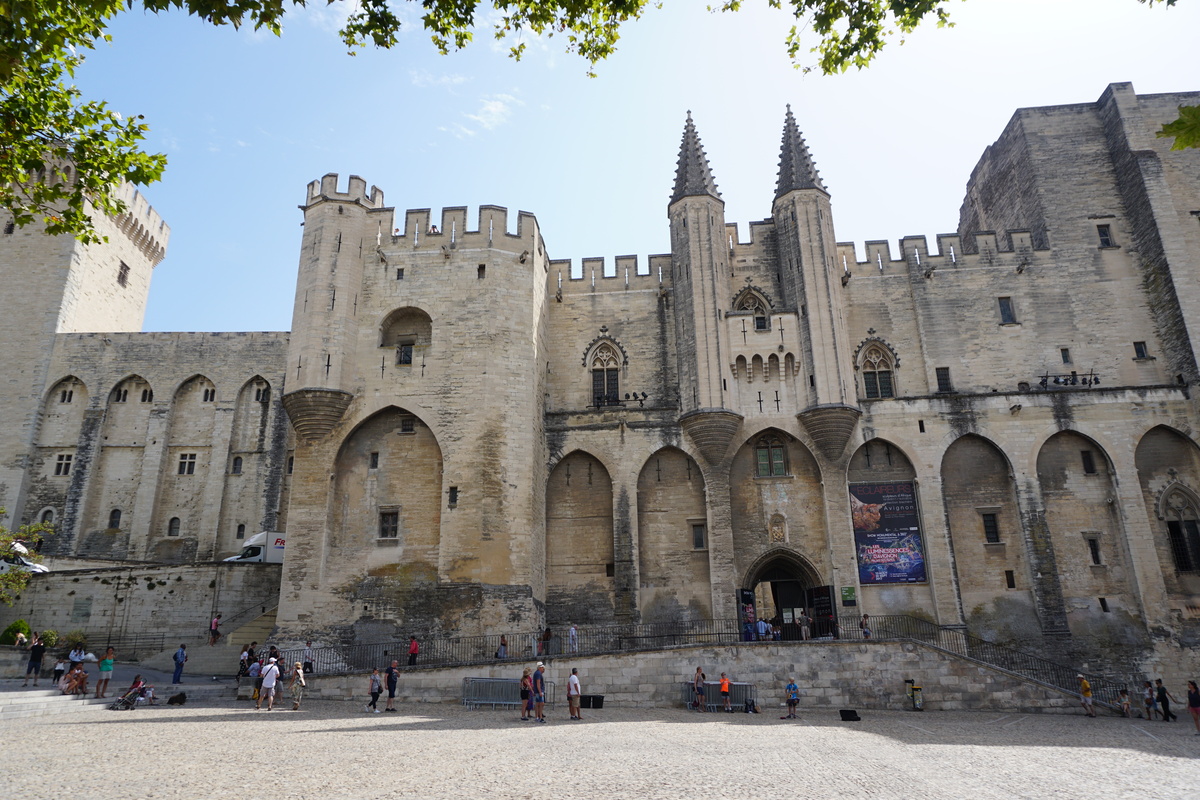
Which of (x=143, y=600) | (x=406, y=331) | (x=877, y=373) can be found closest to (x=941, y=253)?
(x=877, y=373)

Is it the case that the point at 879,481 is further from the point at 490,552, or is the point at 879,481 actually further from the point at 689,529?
the point at 490,552

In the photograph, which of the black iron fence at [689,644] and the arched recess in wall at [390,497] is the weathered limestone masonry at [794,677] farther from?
the arched recess in wall at [390,497]

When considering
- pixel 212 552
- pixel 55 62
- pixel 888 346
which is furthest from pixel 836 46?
pixel 212 552

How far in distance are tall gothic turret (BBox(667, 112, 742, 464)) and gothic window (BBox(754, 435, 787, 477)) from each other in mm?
1357

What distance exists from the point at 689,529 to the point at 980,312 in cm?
1310

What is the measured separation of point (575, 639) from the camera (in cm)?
2209

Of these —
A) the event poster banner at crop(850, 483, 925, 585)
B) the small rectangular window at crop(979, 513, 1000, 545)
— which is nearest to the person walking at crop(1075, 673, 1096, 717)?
the event poster banner at crop(850, 483, 925, 585)

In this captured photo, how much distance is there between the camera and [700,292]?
89.4ft

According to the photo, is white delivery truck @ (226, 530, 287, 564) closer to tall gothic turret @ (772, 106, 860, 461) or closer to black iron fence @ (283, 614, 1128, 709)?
black iron fence @ (283, 614, 1128, 709)

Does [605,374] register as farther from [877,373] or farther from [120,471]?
[120,471]

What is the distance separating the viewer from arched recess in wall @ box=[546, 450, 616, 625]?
25.2 metres

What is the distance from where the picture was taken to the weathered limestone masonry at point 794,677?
19.7m

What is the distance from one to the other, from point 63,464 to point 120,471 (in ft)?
7.34

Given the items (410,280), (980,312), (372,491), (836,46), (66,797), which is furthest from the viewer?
(980,312)
